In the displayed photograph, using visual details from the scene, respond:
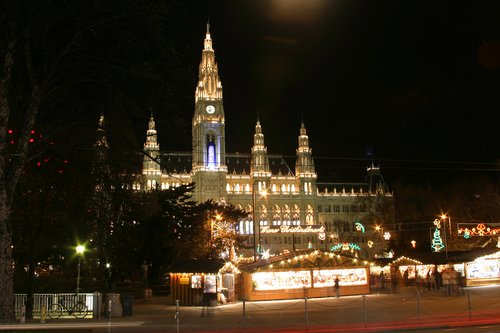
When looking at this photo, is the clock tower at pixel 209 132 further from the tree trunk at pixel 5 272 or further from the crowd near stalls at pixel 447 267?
the tree trunk at pixel 5 272

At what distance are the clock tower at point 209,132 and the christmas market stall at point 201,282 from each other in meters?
71.7

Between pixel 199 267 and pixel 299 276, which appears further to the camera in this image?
pixel 299 276

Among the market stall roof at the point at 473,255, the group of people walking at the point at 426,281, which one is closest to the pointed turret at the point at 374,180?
the group of people walking at the point at 426,281

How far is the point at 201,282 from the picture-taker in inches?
1101

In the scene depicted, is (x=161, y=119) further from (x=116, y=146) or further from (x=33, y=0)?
(x=33, y=0)

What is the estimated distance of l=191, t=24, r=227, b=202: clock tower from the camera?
10244 centimetres

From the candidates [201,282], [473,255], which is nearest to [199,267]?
[201,282]

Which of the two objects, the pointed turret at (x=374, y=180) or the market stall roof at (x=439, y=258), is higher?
the pointed turret at (x=374, y=180)

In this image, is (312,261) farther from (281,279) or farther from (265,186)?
(265,186)

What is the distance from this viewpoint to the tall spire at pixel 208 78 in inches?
4136

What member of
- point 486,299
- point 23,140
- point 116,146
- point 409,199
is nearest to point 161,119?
point 116,146

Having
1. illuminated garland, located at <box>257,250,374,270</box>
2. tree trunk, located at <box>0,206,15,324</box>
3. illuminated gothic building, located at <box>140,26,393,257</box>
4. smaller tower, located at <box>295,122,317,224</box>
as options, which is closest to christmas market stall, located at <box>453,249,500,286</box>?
illuminated garland, located at <box>257,250,374,270</box>

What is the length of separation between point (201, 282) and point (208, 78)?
81.4 meters

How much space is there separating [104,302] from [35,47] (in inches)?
442
